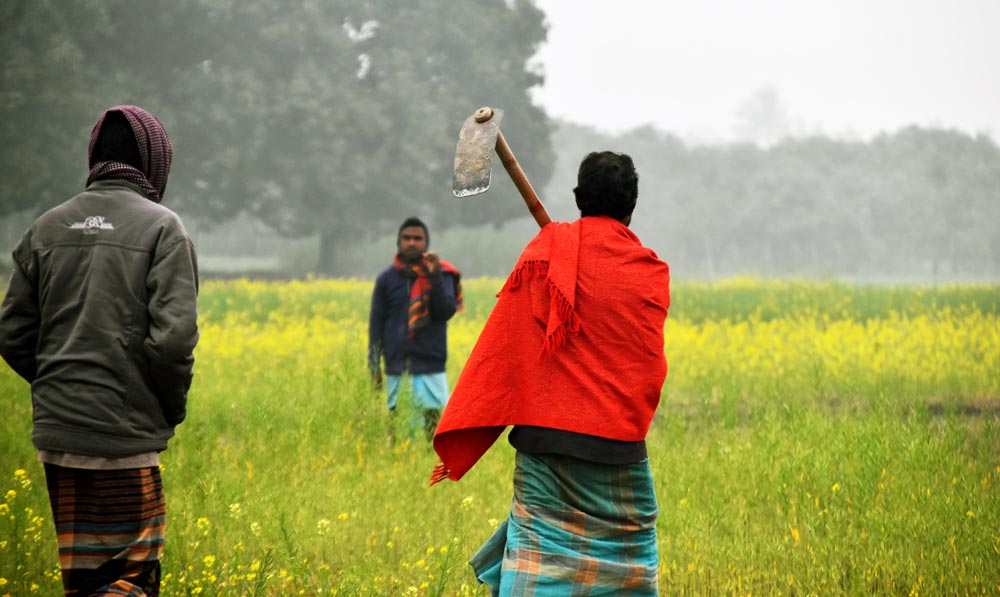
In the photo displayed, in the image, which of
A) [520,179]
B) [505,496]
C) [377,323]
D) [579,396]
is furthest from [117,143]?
[377,323]

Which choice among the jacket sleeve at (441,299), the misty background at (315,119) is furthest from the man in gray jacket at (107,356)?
Result: the misty background at (315,119)

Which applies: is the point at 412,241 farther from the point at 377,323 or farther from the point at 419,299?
the point at 377,323

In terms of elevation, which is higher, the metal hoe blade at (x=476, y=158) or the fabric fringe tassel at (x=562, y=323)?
the metal hoe blade at (x=476, y=158)

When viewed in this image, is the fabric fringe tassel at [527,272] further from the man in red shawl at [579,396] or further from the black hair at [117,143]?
the black hair at [117,143]

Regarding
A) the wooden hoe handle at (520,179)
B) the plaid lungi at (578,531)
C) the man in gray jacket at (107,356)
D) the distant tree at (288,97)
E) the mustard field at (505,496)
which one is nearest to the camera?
the man in gray jacket at (107,356)

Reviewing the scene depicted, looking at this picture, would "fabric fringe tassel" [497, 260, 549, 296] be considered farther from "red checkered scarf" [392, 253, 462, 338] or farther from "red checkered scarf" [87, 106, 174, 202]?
"red checkered scarf" [392, 253, 462, 338]

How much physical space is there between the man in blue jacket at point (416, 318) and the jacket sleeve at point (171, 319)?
4050 millimetres

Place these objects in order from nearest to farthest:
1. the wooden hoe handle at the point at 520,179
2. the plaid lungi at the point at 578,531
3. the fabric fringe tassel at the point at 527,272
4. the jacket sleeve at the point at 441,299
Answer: the plaid lungi at the point at 578,531
the fabric fringe tassel at the point at 527,272
the wooden hoe handle at the point at 520,179
the jacket sleeve at the point at 441,299

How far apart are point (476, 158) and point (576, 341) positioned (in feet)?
2.27

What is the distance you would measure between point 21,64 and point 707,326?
19864mm

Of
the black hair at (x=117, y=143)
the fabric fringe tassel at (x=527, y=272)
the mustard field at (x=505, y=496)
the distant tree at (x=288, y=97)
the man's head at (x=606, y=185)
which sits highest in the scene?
the distant tree at (x=288, y=97)

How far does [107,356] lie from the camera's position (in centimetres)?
305

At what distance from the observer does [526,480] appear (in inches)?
127

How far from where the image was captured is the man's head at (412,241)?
7270mm
